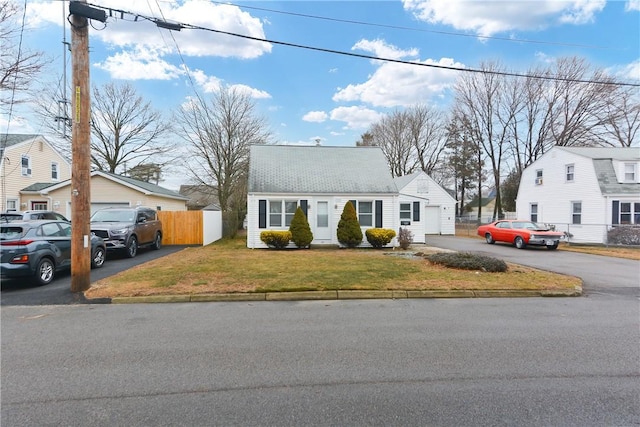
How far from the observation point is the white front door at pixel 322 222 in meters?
15.9

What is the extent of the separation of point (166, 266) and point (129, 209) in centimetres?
600

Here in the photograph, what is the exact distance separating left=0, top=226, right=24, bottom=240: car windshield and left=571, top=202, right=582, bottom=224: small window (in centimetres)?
2601

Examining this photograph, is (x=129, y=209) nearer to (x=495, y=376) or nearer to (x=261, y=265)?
(x=261, y=265)

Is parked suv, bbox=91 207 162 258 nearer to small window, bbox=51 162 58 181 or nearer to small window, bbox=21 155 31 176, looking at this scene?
small window, bbox=21 155 31 176

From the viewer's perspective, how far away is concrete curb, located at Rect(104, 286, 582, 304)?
6316mm

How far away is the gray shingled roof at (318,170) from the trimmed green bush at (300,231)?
1.42 metres

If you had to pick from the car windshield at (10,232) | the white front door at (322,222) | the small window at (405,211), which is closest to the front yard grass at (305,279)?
the car windshield at (10,232)

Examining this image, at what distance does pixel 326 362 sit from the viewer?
3695 millimetres

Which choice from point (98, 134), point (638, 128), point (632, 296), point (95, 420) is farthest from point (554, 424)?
point (638, 128)

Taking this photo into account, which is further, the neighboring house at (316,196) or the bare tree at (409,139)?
the bare tree at (409,139)

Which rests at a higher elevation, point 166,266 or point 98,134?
point 98,134

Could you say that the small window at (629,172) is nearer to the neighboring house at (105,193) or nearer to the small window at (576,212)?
the small window at (576,212)

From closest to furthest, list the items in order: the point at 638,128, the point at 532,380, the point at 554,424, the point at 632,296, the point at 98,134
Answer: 1. the point at 554,424
2. the point at 532,380
3. the point at 632,296
4. the point at 98,134
5. the point at 638,128

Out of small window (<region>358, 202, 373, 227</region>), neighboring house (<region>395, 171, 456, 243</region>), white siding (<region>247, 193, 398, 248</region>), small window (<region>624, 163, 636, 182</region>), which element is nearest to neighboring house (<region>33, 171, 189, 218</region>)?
white siding (<region>247, 193, 398, 248</region>)
